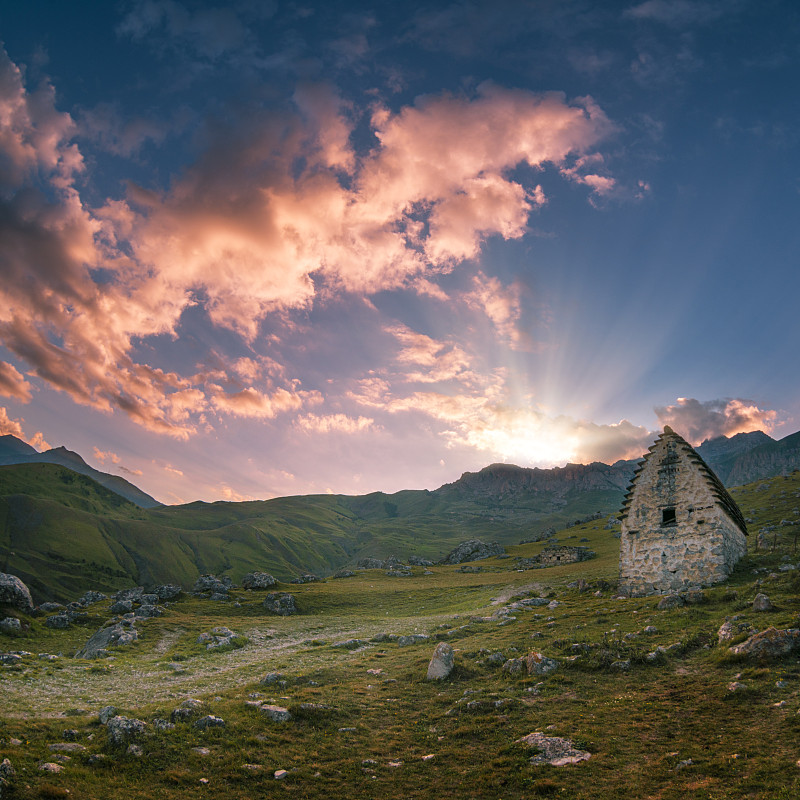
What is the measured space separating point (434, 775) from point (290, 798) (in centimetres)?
455

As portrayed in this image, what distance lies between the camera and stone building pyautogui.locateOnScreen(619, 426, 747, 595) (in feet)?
116

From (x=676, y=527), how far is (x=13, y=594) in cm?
6523

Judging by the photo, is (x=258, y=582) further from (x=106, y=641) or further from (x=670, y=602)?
(x=670, y=602)

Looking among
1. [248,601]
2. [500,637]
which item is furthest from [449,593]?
[500,637]

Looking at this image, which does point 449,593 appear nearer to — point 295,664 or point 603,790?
point 295,664

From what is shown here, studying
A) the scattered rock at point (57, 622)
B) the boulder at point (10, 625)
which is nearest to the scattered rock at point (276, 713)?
the boulder at point (10, 625)

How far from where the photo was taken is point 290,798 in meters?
13.1

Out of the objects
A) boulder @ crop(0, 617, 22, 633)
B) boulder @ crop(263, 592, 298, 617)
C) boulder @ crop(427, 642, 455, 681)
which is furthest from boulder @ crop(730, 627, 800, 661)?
boulder @ crop(263, 592, 298, 617)

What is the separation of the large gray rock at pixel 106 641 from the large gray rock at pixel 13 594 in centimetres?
1165

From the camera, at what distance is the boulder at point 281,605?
6167 cm

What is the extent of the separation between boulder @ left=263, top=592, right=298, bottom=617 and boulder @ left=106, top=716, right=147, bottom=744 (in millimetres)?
48330

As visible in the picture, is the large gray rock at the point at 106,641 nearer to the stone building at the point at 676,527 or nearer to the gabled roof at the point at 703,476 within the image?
the stone building at the point at 676,527

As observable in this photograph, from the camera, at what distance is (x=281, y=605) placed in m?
63.2

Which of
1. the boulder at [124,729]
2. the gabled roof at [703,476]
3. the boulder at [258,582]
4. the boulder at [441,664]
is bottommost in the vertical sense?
the boulder at [258,582]
